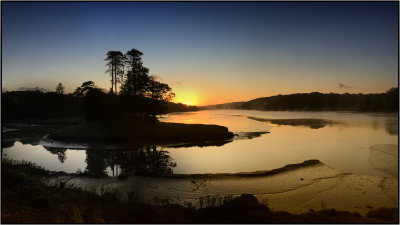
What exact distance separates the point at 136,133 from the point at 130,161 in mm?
15401

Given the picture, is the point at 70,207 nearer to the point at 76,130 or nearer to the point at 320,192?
the point at 320,192

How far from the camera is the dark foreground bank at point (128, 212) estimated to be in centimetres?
1179

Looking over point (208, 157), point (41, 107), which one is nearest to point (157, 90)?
point (208, 157)

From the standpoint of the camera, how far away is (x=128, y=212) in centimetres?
1319

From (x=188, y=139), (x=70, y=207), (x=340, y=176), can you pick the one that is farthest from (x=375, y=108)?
(x=70, y=207)

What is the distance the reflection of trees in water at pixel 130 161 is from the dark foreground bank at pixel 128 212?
807 centimetres

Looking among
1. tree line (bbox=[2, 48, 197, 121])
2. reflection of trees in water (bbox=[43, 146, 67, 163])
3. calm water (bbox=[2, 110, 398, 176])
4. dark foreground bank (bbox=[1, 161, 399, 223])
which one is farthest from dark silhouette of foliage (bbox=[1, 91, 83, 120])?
dark foreground bank (bbox=[1, 161, 399, 223])

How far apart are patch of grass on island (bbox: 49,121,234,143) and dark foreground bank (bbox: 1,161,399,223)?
27.9 metres

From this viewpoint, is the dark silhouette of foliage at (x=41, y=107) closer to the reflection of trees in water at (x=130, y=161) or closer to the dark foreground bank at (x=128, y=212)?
the reflection of trees in water at (x=130, y=161)

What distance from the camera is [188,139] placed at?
44.7m

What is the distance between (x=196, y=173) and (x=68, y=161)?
48.8 ft

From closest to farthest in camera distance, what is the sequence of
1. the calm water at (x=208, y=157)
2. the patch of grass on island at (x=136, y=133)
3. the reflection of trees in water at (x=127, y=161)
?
the reflection of trees in water at (x=127, y=161)
the calm water at (x=208, y=157)
the patch of grass on island at (x=136, y=133)

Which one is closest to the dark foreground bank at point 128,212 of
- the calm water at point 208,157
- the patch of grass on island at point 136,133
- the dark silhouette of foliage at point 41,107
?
the calm water at point 208,157

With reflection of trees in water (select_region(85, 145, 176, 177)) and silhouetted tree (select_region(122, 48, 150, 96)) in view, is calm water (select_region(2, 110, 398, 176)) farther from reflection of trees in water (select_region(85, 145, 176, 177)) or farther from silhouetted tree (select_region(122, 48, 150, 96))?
silhouetted tree (select_region(122, 48, 150, 96))
